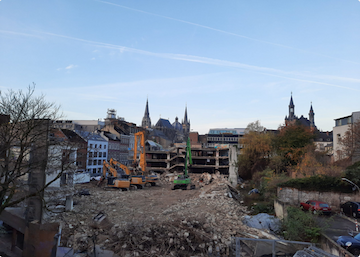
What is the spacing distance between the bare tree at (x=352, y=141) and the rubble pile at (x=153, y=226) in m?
18.1

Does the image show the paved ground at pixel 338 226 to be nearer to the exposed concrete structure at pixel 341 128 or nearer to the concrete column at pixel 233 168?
the exposed concrete structure at pixel 341 128

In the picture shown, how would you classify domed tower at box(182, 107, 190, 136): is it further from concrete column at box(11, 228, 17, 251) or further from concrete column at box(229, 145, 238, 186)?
concrete column at box(11, 228, 17, 251)

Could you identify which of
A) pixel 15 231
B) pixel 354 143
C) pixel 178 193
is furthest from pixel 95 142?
pixel 354 143

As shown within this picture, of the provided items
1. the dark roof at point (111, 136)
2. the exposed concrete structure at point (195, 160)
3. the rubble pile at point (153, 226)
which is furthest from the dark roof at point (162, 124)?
the rubble pile at point (153, 226)

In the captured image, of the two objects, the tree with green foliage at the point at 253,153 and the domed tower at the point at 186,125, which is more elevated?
the domed tower at the point at 186,125

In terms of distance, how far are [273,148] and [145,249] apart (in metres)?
41.8

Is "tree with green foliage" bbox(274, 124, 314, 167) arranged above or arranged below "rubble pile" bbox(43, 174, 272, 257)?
above

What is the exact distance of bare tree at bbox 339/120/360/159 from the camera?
34438mm

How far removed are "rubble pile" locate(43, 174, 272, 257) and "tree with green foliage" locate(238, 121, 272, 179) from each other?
2516 centimetres

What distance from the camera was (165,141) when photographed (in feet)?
Result: 341

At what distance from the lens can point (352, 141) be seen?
3569 cm

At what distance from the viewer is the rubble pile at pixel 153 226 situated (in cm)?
1694

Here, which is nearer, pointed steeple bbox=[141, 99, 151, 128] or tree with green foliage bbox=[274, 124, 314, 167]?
tree with green foliage bbox=[274, 124, 314, 167]

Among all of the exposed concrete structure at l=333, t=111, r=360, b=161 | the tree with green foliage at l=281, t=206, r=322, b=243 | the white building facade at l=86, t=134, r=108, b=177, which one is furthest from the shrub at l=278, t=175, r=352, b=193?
the white building facade at l=86, t=134, r=108, b=177
